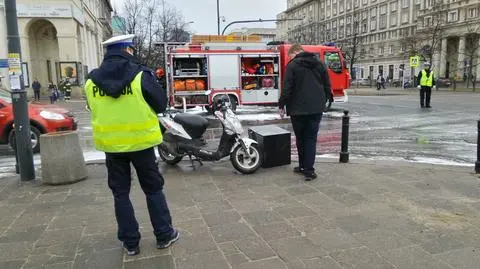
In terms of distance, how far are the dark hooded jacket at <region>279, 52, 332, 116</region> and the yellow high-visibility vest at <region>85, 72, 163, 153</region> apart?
2.89 meters

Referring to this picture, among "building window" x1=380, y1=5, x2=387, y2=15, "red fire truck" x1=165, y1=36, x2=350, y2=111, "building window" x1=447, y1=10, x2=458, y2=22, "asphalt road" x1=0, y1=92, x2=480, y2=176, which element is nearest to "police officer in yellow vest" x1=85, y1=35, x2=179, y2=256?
"asphalt road" x1=0, y1=92, x2=480, y2=176

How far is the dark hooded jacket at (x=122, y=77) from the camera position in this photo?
11.2 ft

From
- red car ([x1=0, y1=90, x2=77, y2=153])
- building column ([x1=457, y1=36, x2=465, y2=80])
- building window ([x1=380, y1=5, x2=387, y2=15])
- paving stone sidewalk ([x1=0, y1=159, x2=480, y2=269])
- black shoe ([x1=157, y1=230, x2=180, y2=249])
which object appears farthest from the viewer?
building window ([x1=380, y1=5, x2=387, y2=15])

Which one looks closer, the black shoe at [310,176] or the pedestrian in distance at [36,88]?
the black shoe at [310,176]

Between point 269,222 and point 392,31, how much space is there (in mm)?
88899

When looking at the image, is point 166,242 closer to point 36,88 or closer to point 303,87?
point 303,87

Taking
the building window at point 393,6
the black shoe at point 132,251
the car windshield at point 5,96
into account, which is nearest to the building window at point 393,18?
the building window at point 393,6

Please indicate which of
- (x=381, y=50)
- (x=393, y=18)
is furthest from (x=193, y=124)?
(x=381, y=50)

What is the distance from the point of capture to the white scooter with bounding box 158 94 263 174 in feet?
21.3

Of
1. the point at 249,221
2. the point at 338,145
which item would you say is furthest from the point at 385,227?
the point at 338,145

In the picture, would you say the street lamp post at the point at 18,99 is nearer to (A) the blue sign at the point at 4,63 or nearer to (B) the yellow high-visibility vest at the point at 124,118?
(A) the blue sign at the point at 4,63

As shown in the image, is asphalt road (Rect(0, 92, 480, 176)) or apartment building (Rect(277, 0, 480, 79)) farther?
apartment building (Rect(277, 0, 480, 79))

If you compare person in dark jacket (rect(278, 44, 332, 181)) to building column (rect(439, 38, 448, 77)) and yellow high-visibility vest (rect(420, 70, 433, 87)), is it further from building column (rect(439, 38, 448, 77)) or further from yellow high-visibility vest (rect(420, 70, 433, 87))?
building column (rect(439, 38, 448, 77))

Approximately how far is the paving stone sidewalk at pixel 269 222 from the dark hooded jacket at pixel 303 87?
100 centimetres
